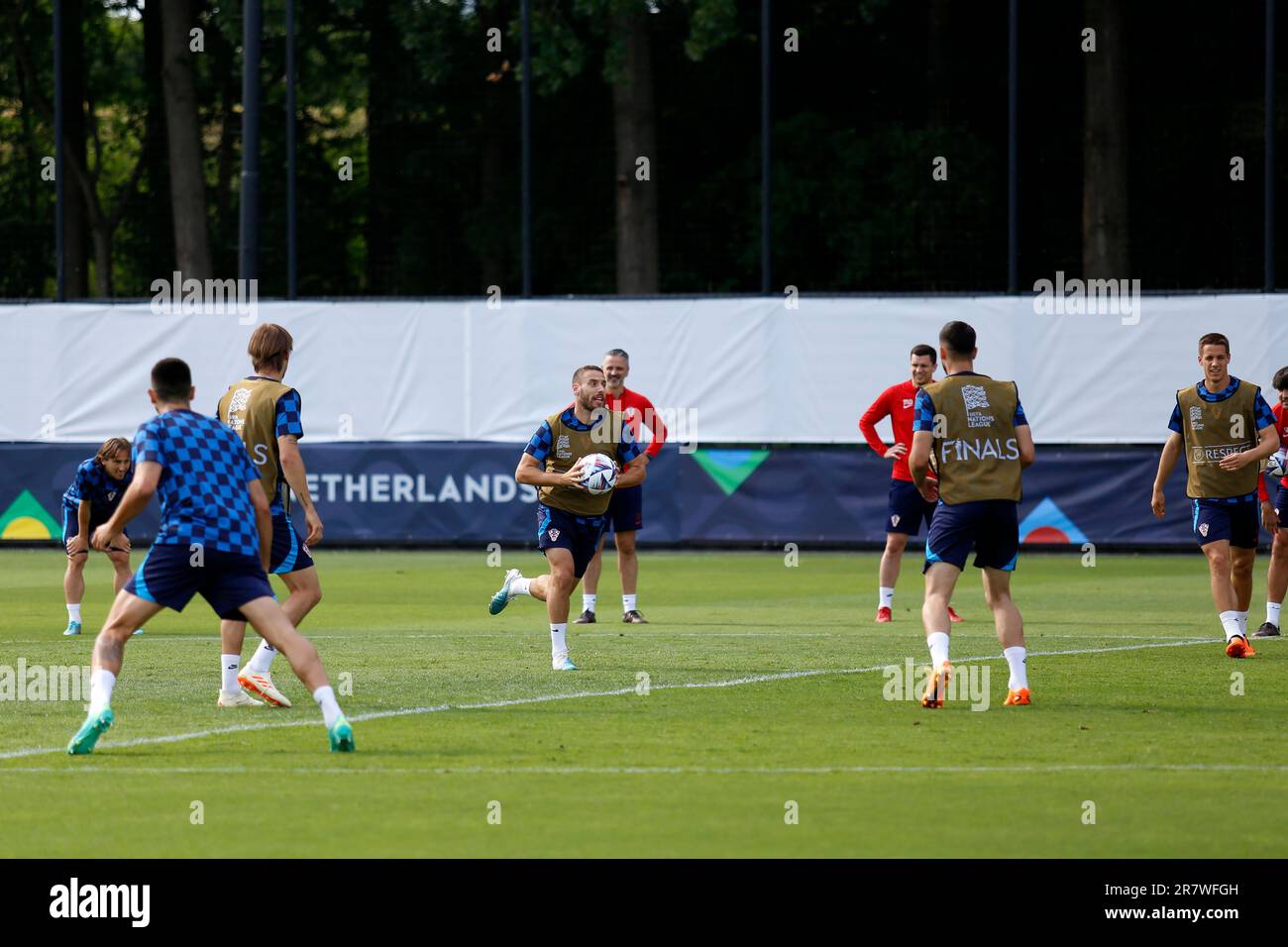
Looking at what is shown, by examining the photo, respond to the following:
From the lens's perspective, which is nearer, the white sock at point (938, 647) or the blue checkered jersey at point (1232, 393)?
the white sock at point (938, 647)

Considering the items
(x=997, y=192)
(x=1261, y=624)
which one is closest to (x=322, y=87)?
(x=997, y=192)

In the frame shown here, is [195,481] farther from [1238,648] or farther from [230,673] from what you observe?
[1238,648]

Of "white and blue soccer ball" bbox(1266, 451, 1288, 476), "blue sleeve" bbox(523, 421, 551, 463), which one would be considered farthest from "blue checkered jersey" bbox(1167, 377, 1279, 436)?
"blue sleeve" bbox(523, 421, 551, 463)

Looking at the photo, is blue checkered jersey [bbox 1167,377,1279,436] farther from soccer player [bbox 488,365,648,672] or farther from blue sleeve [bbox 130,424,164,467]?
blue sleeve [bbox 130,424,164,467]

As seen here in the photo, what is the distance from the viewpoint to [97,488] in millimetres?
14992

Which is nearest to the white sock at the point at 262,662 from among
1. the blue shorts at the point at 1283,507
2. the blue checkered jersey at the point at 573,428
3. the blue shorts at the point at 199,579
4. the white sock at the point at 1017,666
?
the blue shorts at the point at 199,579

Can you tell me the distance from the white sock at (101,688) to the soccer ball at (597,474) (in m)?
4.26

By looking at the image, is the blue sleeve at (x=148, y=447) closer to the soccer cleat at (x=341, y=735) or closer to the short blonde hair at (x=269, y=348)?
the soccer cleat at (x=341, y=735)

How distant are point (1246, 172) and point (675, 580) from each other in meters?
11.7

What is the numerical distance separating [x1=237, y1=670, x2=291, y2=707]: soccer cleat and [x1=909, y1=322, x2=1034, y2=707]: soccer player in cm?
353

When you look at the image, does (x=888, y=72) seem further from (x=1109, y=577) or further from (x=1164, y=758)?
(x=1164, y=758)

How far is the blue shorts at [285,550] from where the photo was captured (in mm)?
11042

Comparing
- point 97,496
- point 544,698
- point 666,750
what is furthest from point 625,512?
point 666,750

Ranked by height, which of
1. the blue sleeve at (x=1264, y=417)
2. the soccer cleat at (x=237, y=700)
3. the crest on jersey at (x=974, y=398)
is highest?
the crest on jersey at (x=974, y=398)
